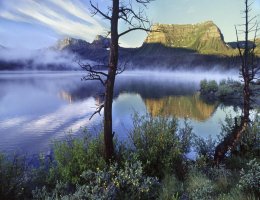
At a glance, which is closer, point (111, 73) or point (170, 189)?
point (170, 189)

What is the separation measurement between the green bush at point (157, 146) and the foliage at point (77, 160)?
1552 millimetres

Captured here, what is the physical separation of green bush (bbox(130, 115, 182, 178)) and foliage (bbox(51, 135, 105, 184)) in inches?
61.1

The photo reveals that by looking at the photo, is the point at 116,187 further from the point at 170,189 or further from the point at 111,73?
the point at 111,73

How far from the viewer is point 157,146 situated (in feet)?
39.5

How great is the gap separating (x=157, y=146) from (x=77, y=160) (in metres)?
3.03

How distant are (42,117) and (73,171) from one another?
2909cm

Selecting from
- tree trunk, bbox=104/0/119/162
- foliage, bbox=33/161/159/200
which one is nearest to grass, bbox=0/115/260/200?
foliage, bbox=33/161/159/200

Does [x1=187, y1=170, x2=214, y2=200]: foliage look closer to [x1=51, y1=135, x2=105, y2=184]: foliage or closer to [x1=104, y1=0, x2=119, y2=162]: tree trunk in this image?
[x1=104, y1=0, x2=119, y2=162]: tree trunk

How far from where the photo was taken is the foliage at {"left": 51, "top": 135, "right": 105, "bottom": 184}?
35.2ft

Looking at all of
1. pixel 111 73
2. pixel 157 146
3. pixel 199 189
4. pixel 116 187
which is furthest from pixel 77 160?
pixel 199 189

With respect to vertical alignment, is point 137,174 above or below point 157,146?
below

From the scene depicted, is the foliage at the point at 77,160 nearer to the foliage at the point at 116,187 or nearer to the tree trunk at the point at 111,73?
the tree trunk at the point at 111,73

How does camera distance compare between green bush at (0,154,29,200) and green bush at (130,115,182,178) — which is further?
green bush at (130,115,182,178)

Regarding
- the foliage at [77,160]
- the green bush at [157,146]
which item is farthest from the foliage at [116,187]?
the green bush at [157,146]
